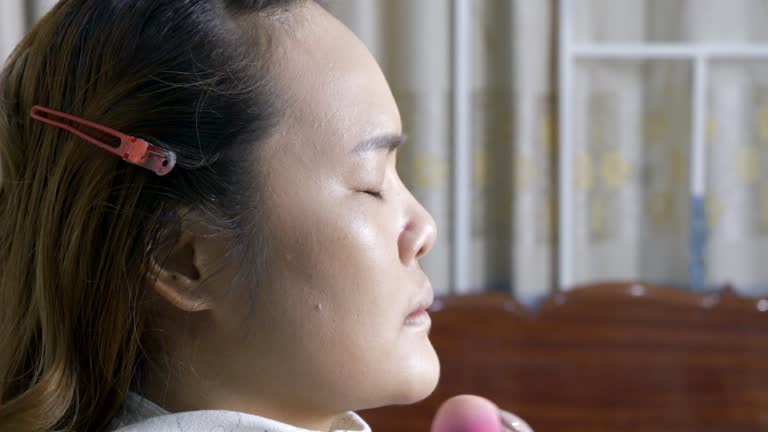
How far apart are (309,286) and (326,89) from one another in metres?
0.12

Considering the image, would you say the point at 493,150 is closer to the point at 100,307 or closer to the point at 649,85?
the point at 649,85

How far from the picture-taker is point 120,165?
1.66ft

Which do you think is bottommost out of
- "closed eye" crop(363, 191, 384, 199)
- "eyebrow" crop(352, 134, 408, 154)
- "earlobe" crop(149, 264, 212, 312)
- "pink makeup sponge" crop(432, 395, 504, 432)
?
"pink makeup sponge" crop(432, 395, 504, 432)

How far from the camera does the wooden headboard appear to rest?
3.55 feet

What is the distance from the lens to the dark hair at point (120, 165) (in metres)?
0.50

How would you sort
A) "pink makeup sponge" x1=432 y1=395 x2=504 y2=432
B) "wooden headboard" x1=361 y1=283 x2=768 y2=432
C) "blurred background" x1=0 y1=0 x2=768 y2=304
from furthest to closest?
"blurred background" x1=0 y1=0 x2=768 y2=304
"wooden headboard" x1=361 y1=283 x2=768 y2=432
"pink makeup sponge" x1=432 y1=395 x2=504 y2=432

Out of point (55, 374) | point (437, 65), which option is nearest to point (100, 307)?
point (55, 374)

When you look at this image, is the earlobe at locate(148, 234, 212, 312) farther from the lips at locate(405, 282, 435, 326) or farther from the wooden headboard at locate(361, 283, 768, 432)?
the wooden headboard at locate(361, 283, 768, 432)

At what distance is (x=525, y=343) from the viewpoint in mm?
1088

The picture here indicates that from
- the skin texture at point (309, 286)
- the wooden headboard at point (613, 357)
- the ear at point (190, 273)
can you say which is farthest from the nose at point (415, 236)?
the wooden headboard at point (613, 357)

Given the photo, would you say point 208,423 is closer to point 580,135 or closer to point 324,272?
point 324,272

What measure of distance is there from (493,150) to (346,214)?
30.1 inches

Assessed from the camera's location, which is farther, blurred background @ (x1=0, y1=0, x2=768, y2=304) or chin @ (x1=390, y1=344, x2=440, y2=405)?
blurred background @ (x1=0, y1=0, x2=768, y2=304)

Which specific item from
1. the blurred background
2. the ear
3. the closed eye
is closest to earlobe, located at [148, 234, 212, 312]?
the ear
